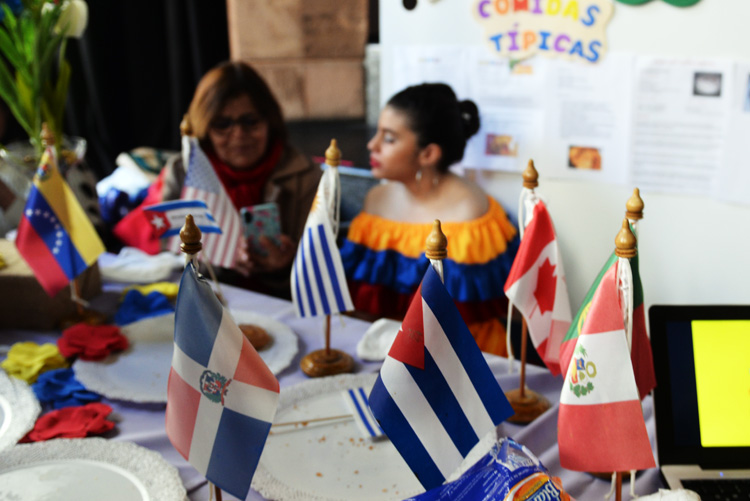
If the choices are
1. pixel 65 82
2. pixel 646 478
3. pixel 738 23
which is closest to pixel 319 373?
pixel 646 478

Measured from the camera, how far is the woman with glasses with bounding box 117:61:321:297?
6.25ft

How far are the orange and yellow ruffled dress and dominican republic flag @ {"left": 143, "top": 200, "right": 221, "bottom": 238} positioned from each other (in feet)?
2.24

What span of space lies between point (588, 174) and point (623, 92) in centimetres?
24

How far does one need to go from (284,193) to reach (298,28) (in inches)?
73.5

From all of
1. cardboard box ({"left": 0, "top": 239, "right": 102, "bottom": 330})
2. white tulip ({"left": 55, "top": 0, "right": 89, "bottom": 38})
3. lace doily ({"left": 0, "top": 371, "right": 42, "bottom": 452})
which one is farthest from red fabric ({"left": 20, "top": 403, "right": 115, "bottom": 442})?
white tulip ({"left": 55, "top": 0, "right": 89, "bottom": 38})

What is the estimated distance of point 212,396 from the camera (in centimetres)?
83

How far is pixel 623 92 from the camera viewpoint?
1784mm

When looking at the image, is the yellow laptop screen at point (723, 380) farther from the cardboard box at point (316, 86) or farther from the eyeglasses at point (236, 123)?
the cardboard box at point (316, 86)

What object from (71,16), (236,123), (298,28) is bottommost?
(236,123)

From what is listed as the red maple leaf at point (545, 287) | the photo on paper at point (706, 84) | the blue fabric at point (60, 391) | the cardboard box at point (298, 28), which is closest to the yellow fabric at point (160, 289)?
the blue fabric at point (60, 391)

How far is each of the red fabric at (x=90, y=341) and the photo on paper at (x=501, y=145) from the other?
1.20 m

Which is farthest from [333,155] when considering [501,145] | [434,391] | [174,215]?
[501,145]

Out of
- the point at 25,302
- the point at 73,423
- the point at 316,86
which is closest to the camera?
the point at 73,423

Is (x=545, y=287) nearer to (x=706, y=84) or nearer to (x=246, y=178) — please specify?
(x=706, y=84)
